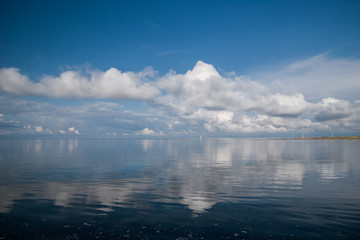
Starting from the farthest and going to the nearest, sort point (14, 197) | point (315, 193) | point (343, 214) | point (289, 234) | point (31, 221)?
point (315, 193) < point (14, 197) < point (343, 214) < point (31, 221) < point (289, 234)

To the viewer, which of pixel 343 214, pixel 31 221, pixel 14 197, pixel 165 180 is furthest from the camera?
pixel 165 180

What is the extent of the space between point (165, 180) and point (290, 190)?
18.7 metres

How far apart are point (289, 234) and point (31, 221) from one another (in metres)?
20.3

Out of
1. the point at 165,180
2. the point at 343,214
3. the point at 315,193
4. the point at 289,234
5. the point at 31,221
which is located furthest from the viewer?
the point at 165,180

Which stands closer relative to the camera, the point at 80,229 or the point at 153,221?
the point at 80,229

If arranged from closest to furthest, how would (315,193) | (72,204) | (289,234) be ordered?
(289,234) < (72,204) < (315,193)

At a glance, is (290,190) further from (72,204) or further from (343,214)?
(72,204)

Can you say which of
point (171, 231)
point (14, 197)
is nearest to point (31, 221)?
point (14, 197)

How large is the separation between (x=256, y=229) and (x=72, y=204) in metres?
18.1

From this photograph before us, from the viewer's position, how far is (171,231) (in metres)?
16.5

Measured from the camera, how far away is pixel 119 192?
2847 cm

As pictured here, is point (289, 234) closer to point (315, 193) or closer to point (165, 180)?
point (315, 193)

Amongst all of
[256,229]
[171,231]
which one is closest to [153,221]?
[171,231]

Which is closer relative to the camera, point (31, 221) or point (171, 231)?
point (171, 231)
